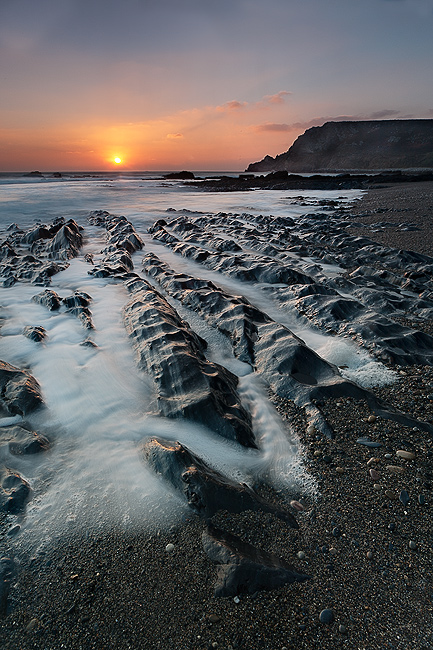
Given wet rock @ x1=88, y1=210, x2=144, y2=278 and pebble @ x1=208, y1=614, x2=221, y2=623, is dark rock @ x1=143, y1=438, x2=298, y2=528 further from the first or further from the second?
wet rock @ x1=88, y1=210, x2=144, y2=278

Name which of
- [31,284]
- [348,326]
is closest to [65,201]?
[31,284]

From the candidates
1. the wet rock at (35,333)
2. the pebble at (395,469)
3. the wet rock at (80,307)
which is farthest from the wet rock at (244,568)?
the wet rock at (80,307)

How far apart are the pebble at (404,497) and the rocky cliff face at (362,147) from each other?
3139 inches

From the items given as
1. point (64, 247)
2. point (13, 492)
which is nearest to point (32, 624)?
point (13, 492)

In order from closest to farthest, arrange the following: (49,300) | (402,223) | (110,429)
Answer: (110,429) → (49,300) → (402,223)

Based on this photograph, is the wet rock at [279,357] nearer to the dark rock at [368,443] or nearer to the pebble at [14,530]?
the dark rock at [368,443]

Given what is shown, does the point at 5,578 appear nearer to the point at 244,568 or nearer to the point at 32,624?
the point at 32,624

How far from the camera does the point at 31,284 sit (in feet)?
17.3

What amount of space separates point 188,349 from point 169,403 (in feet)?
2.08

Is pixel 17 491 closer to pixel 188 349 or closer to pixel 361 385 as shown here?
pixel 188 349

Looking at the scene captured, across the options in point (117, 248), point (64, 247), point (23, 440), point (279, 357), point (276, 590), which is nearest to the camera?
point (276, 590)

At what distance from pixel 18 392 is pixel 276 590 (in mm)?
2148

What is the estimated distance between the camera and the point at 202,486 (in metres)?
1.84

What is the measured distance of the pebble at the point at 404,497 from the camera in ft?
5.91
